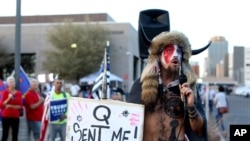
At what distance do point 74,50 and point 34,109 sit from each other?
42950 millimetres

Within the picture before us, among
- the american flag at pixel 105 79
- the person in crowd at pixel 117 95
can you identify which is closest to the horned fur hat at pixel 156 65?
the american flag at pixel 105 79

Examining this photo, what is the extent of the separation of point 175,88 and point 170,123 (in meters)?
0.26

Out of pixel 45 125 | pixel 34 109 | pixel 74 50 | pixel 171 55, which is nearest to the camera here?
pixel 171 55

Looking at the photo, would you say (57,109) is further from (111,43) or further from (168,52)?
(111,43)

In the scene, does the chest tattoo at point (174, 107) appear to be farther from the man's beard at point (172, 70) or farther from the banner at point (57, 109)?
the banner at point (57, 109)

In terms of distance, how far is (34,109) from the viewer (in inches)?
426

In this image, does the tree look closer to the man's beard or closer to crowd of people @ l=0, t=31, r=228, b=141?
crowd of people @ l=0, t=31, r=228, b=141

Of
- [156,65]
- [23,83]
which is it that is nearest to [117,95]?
[23,83]

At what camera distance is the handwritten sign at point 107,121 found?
142 inches

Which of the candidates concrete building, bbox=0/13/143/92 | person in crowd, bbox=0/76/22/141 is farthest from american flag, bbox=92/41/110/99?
concrete building, bbox=0/13/143/92

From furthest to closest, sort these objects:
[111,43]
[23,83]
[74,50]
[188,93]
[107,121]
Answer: [111,43], [74,50], [23,83], [107,121], [188,93]

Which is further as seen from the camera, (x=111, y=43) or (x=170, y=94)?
(x=111, y=43)

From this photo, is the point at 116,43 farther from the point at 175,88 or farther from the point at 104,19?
the point at 175,88

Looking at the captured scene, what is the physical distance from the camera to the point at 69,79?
5416 centimetres
